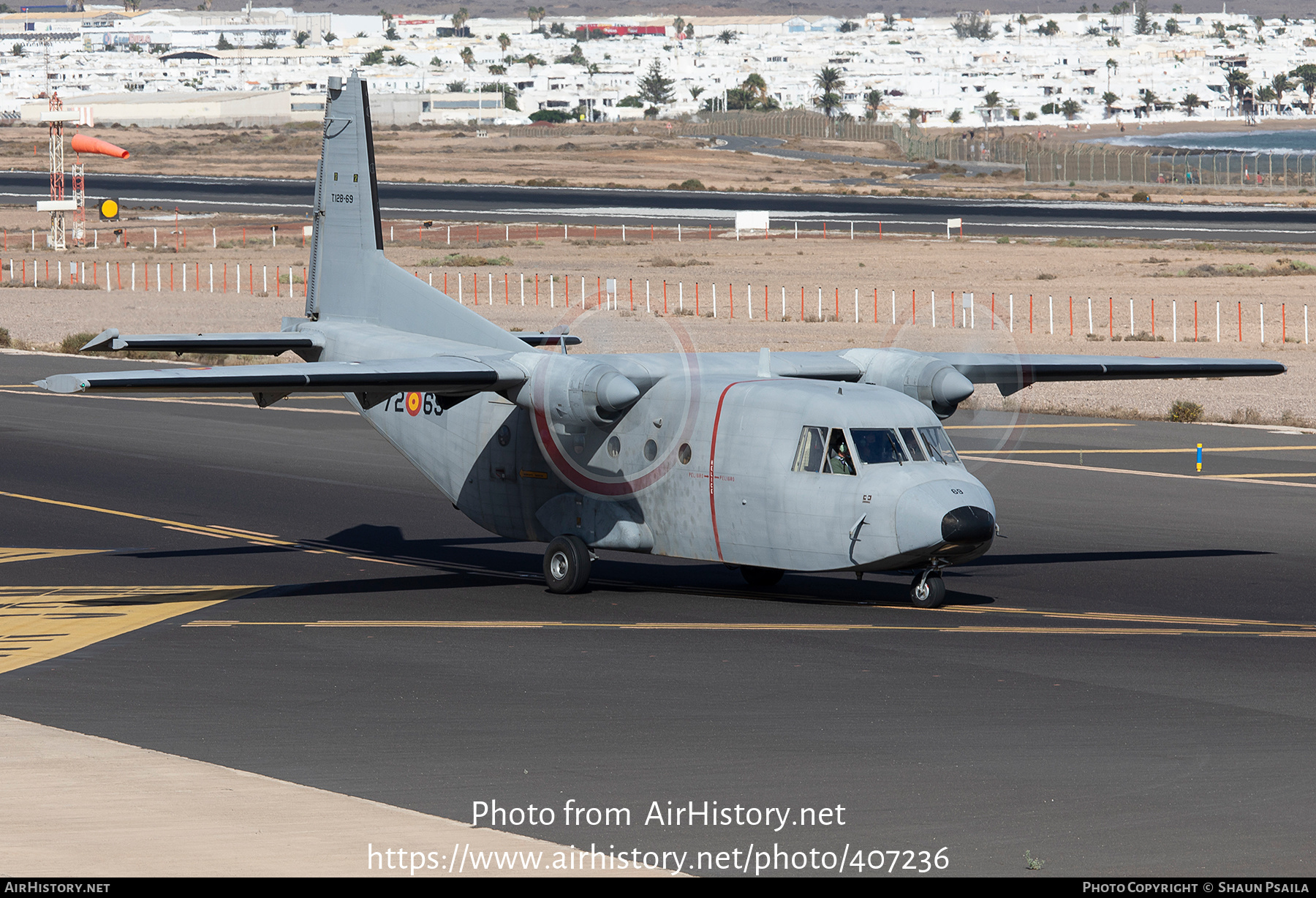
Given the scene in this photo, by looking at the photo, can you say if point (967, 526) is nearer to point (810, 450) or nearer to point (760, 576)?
point (810, 450)

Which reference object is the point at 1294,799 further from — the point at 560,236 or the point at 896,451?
the point at 560,236

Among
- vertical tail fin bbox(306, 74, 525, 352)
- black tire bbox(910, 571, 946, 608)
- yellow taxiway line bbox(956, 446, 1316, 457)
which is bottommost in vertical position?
yellow taxiway line bbox(956, 446, 1316, 457)

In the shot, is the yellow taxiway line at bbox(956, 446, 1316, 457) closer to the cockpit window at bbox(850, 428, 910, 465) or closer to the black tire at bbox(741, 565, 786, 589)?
the black tire at bbox(741, 565, 786, 589)

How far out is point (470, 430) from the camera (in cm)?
2470

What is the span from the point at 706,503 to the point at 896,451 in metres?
2.80

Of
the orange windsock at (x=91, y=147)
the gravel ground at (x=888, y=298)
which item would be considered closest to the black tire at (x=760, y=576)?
the gravel ground at (x=888, y=298)

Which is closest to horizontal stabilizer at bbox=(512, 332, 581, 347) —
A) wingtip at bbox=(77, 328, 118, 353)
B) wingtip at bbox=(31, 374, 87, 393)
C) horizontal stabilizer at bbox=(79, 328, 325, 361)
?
horizontal stabilizer at bbox=(79, 328, 325, 361)

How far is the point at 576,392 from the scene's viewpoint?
72.3 ft

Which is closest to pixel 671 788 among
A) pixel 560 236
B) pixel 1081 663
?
pixel 1081 663

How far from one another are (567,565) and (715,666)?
495 centimetres

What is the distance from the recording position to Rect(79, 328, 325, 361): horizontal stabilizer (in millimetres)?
21828

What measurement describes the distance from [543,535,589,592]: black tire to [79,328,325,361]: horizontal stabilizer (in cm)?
604

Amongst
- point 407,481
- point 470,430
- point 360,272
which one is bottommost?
point 407,481

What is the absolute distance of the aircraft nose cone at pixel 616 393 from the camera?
71.4 feet
